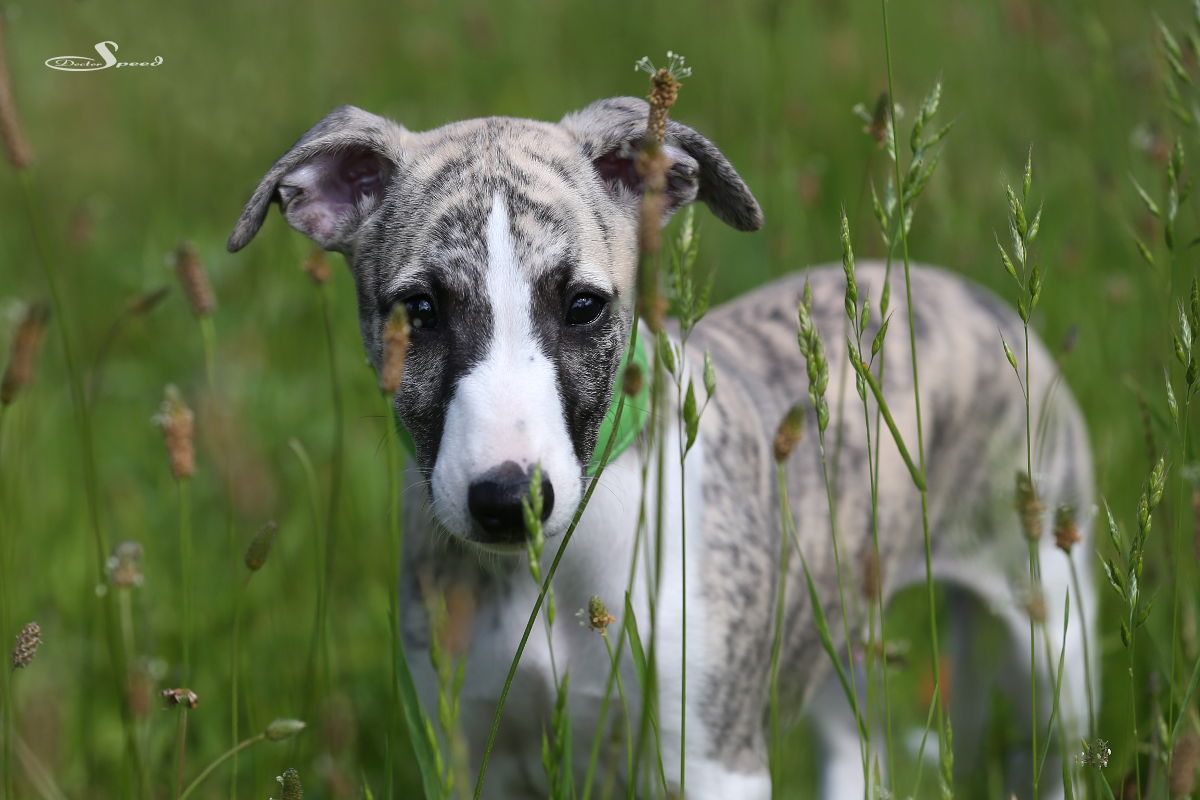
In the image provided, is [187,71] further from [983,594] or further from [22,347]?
[22,347]

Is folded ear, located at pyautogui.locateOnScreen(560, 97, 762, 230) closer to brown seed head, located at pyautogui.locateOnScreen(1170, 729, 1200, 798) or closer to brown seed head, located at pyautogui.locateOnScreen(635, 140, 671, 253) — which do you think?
brown seed head, located at pyautogui.locateOnScreen(635, 140, 671, 253)

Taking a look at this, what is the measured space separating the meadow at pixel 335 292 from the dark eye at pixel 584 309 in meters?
0.45

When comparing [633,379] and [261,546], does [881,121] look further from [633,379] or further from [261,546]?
[261,546]

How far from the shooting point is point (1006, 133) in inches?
241

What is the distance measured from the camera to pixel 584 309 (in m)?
2.46

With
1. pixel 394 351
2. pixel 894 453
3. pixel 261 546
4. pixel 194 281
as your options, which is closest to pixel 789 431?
pixel 394 351

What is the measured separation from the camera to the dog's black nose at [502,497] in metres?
2.04

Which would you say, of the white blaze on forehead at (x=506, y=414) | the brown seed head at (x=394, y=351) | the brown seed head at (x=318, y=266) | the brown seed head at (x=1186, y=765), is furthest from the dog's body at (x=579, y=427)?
the brown seed head at (x=394, y=351)

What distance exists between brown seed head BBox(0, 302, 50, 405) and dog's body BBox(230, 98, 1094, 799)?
0.65m

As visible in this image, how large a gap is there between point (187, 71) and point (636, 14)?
8.72ft

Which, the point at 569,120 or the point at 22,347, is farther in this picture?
the point at 569,120

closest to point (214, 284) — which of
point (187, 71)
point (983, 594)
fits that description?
point (187, 71)

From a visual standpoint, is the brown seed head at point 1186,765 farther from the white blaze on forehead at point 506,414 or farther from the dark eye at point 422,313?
the dark eye at point 422,313

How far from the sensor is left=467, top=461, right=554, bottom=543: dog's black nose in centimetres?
204
